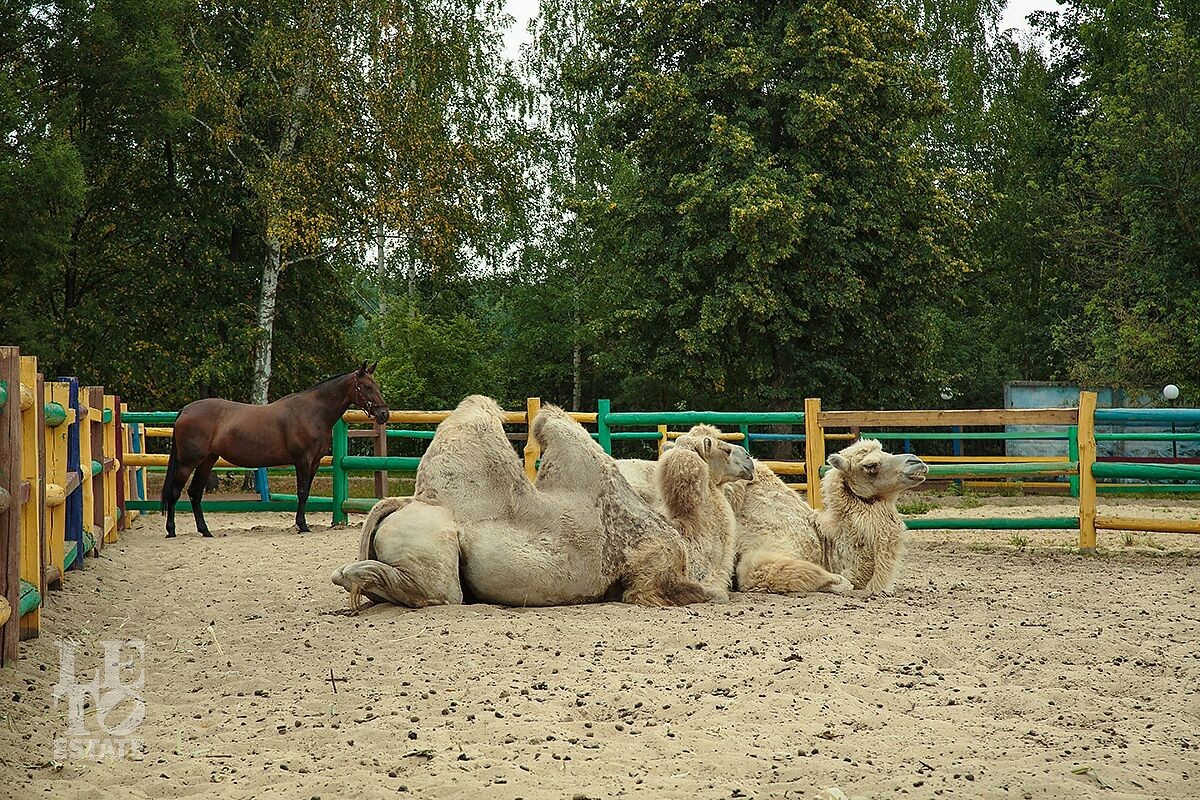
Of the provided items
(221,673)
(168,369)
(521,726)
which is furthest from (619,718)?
(168,369)

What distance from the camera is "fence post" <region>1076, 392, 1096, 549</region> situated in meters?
9.86

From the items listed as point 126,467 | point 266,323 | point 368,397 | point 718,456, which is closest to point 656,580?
point 718,456

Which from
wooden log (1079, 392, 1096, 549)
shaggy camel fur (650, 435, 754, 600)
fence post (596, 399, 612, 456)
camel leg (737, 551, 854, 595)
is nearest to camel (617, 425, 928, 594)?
camel leg (737, 551, 854, 595)

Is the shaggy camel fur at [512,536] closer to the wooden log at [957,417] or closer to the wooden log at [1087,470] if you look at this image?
the wooden log at [957,417]

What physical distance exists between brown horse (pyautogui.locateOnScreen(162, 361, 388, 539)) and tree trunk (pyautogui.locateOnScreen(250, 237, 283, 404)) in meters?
8.71

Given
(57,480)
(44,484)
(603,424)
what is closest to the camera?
(44,484)

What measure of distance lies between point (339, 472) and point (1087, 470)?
25.3 ft

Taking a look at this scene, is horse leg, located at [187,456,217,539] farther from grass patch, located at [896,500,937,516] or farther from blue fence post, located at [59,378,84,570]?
grass patch, located at [896,500,937,516]

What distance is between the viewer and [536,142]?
103 ft

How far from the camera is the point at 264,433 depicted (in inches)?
484

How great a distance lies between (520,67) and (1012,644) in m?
28.9

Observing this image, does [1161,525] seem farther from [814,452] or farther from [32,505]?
[32,505]

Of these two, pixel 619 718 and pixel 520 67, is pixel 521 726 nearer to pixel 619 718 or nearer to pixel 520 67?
pixel 619 718

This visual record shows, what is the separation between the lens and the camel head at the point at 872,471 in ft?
24.6
